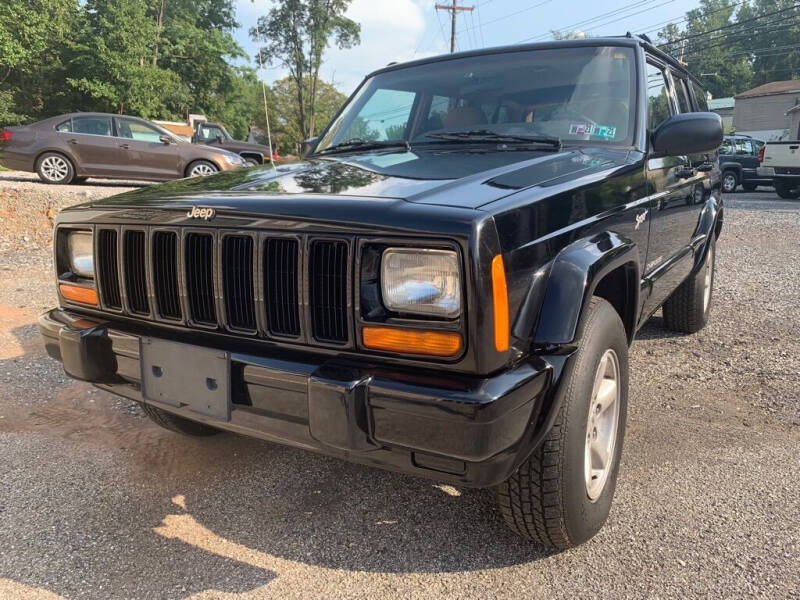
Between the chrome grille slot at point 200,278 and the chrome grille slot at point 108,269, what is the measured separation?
42 centimetres

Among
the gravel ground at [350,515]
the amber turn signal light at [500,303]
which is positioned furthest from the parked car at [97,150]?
the amber turn signal light at [500,303]

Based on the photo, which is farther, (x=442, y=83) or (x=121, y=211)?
(x=442, y=83)

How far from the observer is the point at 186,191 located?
2.18m

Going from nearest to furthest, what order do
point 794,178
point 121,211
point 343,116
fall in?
point 121,211
point 343,116
point 794,178

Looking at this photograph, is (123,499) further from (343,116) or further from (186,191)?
(343,116)

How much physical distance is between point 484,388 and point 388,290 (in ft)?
1.22

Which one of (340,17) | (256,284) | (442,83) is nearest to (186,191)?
(256,284)

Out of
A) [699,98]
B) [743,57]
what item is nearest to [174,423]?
[699,98]

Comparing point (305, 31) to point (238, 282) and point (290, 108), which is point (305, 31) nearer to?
point (290, 108)

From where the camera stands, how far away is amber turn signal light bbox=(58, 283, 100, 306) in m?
2.31

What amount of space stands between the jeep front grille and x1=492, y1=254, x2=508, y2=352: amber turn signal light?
41cm

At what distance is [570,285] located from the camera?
1.79 meters

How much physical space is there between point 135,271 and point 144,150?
10.1 meters

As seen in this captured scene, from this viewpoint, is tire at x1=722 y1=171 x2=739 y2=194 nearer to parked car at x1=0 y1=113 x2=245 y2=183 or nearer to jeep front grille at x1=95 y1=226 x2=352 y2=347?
parked car at x1=0 y1=113 x2=245 y2=183
